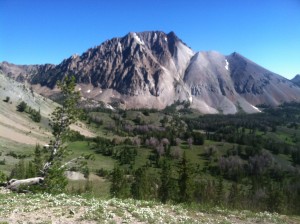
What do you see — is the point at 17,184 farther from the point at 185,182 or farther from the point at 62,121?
the point at 185,182

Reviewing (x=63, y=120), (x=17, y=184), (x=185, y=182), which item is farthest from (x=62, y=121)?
(x=185, y=182)

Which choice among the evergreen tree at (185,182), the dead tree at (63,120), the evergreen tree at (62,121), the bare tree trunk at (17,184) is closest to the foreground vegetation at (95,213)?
the bare tree trunk at (17,184)

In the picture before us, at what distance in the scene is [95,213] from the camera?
24406mm

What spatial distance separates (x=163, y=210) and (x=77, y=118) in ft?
86.5

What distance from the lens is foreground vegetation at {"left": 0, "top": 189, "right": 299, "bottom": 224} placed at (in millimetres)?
23312

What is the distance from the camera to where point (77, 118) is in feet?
166

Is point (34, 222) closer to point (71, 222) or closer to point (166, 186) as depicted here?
point (71, 222)

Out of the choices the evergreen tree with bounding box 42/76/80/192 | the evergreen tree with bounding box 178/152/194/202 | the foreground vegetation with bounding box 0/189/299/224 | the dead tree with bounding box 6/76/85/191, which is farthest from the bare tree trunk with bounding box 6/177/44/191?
the evergreen tree with bounding box 178/152/194/202

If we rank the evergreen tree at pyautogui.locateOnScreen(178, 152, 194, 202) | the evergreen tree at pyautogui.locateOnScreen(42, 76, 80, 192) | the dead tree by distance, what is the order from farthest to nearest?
the evergreen tree at pyautogui.locateOnScreen(178, 152, 194, 202) < the dead tree < the evergreen tree at pyautogui.locateOnScreen(42, 76, 80, 192)

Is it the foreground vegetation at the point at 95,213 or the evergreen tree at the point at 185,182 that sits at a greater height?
the foreground vegetation at the point at 95,213

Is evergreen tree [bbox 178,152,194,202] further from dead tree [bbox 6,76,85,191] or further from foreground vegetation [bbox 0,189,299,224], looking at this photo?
foreground vegetation [bbox 0,189,299,224]

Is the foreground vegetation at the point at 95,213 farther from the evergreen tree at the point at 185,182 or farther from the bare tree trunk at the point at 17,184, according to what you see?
the evergreen tree at the point at 185,182

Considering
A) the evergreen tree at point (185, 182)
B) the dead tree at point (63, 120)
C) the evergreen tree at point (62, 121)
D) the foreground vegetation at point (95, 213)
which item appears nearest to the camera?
the foreground vegetation at point (95, 213)

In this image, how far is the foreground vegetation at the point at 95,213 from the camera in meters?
23.3
